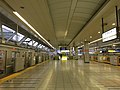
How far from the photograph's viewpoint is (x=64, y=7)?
25.3 feet

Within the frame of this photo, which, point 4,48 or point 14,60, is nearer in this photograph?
point 4,48

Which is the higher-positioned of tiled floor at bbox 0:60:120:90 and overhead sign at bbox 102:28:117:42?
overhead sign at bbox 102:28:117:42

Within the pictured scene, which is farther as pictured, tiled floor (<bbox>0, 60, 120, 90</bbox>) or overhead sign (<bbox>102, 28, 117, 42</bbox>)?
overhead sign (<bbox>102, 28, 117, 42</bbox>)

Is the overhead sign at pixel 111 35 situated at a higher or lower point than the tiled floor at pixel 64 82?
higher

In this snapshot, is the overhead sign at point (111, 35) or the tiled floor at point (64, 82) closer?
the tiled floor at point (64, 82)

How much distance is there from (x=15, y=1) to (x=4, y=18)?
8.91ft

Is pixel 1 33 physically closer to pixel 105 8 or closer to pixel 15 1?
pixel 15 1

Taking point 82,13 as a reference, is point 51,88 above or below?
below

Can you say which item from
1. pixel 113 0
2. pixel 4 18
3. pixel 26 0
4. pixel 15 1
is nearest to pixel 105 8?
pixel 113 0

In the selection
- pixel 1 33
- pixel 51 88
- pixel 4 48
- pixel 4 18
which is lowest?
pixel 51 88

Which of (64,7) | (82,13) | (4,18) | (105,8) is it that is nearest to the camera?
(105,8)

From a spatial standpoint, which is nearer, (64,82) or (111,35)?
(64,82)

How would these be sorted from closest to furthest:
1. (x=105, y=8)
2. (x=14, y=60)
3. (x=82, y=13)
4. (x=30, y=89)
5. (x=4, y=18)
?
1. (x=30, y=89)
2. (x=105, y=8)
3. (x=4, y=18)
4. (x=82, y=13)
5. (x=14, y=60)

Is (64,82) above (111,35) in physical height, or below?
below
